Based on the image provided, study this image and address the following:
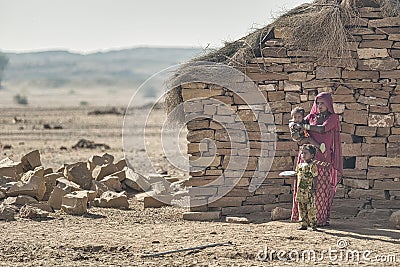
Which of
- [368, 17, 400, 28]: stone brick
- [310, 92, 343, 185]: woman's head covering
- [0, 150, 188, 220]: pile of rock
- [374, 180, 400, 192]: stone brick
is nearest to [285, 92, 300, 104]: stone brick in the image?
[310, 92, 343, 185]: woman's head covering

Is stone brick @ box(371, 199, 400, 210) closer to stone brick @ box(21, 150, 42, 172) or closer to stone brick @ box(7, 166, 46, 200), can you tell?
stone brick @ box(7, 166, 46, 200)

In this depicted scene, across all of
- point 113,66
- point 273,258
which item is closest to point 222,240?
point 273,258

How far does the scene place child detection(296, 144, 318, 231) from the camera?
9836mm

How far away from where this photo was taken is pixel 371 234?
31.6 feet

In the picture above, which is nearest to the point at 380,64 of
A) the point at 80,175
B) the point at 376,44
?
the point at 376,44

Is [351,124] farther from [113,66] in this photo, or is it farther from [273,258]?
[113,66]

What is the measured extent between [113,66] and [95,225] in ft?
512

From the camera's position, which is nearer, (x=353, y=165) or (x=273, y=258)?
(x=273, y=258)

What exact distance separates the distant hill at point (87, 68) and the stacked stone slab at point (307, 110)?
102 m

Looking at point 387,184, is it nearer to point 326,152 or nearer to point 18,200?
point 326,152

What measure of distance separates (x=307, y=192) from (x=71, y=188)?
395 centimetres

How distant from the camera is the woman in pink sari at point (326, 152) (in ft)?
32.9

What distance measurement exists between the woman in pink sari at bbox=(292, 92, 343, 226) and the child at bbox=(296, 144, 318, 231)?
0.18 metres

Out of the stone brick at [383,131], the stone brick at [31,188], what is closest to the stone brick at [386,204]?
the stone brick at [383,131]
